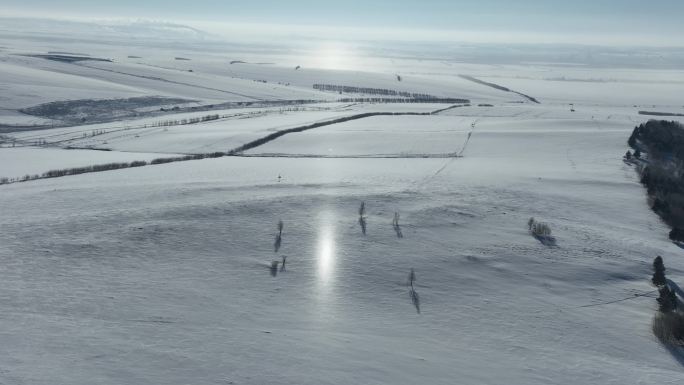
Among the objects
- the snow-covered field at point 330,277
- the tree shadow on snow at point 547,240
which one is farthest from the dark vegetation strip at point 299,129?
the tree shadow on snow at point 547,240

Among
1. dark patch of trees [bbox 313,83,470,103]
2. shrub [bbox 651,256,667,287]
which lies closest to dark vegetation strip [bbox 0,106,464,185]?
shrub [bbox 651,256,667,287]

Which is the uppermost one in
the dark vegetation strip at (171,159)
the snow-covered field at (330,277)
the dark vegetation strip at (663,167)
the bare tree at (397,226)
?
the dark vegetation strip at (663,167)

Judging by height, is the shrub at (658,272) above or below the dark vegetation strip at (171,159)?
above

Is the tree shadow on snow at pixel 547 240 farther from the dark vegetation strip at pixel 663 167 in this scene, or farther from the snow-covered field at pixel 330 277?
the dark vegetation strip at pixel 663 167

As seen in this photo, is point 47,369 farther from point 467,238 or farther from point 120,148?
point 120,148

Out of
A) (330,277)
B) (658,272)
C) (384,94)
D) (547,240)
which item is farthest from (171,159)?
(384,94)

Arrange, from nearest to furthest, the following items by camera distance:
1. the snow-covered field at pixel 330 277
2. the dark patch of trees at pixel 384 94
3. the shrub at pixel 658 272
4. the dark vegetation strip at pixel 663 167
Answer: the snow-covered field at pixel 330 277 → the shrub at pixel 658 272 → the dark vegetation strip at pixel 663 167 → the dark patch of trees at pixel 384 94

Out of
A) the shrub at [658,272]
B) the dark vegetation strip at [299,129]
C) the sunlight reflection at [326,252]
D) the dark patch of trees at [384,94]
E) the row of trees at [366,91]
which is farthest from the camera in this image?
the row of trees at [366,91]
